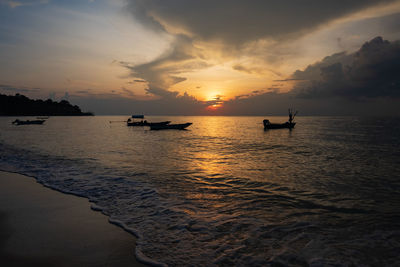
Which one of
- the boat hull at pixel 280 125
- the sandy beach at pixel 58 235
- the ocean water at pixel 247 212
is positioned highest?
the boat hull at pixel 280 125

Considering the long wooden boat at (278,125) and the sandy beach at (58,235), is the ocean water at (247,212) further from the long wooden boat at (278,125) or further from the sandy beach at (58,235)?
the long wooden boat at (278,125)

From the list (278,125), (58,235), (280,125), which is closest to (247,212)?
(58,235)

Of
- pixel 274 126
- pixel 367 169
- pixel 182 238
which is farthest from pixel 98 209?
pixel 274 126

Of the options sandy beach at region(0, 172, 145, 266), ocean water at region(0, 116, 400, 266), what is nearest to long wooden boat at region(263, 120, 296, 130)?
ocean water at region(0, 116, 400, 266)

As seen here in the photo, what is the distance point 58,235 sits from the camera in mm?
6086

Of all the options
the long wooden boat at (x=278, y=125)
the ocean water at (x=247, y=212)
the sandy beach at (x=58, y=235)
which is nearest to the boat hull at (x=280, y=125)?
the long wooden boat at (x=278, y=125)

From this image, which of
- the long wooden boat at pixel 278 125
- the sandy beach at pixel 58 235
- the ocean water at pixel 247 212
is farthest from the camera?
the long wooden boat at pixel 278 125

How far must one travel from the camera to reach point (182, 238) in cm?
640

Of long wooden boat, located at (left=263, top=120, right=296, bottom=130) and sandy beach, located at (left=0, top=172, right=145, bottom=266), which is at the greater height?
long wooden boat, located at (left=263, top=120, right=296, bottom=130)

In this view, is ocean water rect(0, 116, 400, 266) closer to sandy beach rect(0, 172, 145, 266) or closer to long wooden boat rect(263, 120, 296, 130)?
sandy beach rect(0, 172, 145, 266)

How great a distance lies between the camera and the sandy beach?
5.04 meters

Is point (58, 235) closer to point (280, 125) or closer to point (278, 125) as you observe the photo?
point (278, 125)

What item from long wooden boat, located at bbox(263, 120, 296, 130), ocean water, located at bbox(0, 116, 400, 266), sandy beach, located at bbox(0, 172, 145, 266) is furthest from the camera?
long wooden boat, located at bbox(263, 120, 296, 130)

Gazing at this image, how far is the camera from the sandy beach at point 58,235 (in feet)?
16.5
